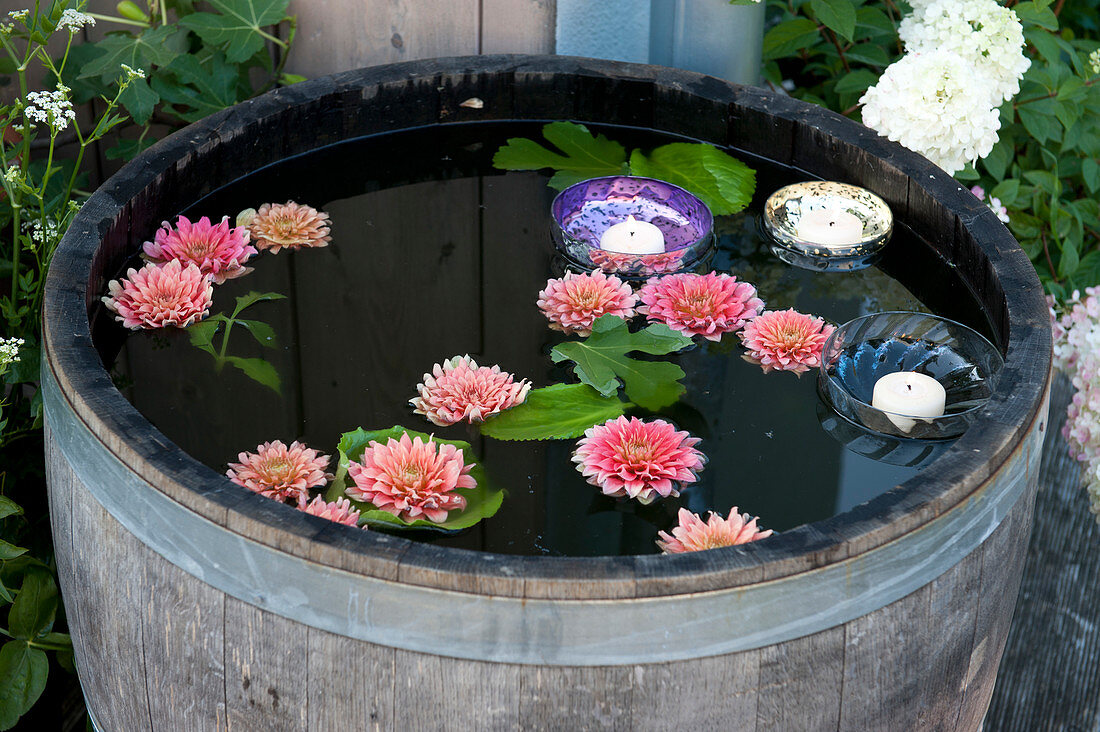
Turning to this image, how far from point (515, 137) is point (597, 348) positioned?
0.50 meters

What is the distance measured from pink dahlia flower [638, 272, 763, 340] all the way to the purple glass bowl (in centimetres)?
5

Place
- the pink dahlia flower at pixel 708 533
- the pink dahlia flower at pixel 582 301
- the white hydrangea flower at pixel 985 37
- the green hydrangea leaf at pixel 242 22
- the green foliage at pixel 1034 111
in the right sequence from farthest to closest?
the green foliage at pixel 1034 111
the green hydrangea leaf at pixel 242 22
the white hydrangea flower at pixel 985 37
the pink dahlia flower at pixel 582 301
the pink dahlia flower at pixel 708 533

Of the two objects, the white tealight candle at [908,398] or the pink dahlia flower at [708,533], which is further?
the white tealight candle at [908,398]

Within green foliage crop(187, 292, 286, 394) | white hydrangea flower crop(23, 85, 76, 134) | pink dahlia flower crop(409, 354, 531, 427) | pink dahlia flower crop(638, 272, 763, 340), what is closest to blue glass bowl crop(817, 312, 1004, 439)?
pink dahlia flower crop(638, 272, 763, 340)

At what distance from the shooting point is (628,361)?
3.94 feet

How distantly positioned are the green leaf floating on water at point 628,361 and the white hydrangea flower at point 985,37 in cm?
70

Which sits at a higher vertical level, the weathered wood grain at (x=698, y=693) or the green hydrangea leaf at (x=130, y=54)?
the green hydrangea leaf at (x=130, y=54)

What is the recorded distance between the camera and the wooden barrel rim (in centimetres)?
84

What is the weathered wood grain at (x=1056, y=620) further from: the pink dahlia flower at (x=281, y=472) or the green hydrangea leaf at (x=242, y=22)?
the green hydrangea leaf at (x=242, y=22)

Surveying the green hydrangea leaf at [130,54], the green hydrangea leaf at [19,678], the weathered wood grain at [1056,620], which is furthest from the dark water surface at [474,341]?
the weathered wood grain at [1056,620]

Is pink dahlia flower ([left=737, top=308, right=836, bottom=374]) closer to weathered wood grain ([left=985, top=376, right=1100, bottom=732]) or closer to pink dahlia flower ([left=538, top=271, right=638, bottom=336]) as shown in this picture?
pink dahlia flower ([left=538, top=271, right=638, bottom=336])

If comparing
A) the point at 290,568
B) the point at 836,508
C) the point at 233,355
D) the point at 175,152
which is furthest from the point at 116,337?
the point at 836,508

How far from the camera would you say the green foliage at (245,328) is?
117cm

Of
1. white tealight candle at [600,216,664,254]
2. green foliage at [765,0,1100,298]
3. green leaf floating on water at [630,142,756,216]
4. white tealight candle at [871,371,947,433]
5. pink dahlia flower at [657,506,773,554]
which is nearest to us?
pink dahlia flower at [657,506,773,554]
